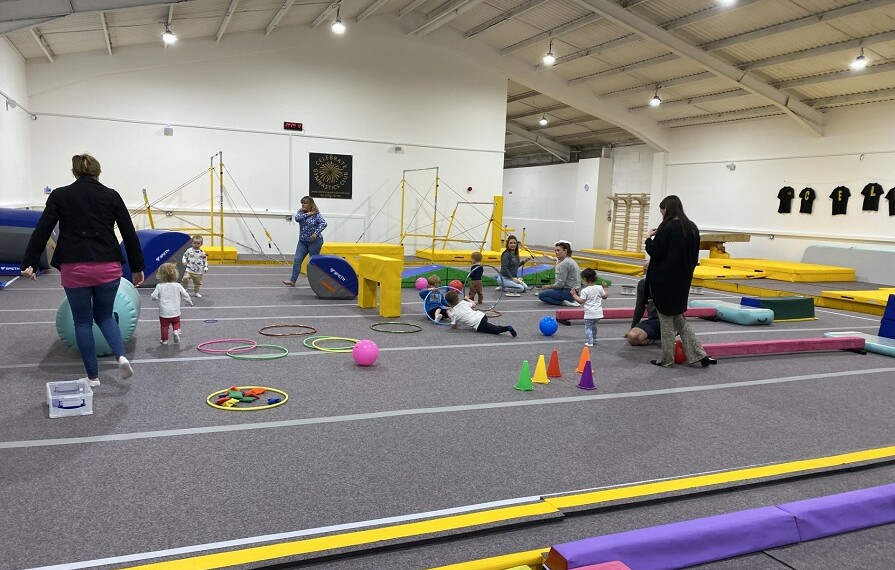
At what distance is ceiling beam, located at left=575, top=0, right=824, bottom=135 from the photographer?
1385 cm

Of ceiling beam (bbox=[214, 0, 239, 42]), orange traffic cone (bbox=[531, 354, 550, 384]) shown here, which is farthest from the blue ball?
ceiling beam (bbox=[214, 0, 239, 42])

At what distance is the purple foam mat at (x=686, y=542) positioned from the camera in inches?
102

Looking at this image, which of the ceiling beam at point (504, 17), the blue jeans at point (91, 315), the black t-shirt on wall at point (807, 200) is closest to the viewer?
the blue jeans at point (91, 315)

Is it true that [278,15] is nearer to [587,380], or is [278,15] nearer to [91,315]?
[91,315]

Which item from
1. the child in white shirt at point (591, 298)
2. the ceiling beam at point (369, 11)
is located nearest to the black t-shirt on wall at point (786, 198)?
Result: the ceiling beam at point (369, 11)

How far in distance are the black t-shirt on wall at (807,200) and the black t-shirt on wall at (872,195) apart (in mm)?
1481

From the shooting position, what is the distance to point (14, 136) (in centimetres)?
1262

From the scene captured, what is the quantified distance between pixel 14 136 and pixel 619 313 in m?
12.7

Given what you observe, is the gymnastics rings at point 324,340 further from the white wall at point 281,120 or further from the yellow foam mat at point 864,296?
the white wall at point 281,120

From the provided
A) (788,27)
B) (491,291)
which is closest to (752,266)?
(788,27)

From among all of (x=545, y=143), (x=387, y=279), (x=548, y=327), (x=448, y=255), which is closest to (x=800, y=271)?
(x=448, y=255)

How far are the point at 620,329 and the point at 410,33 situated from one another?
1260 cm

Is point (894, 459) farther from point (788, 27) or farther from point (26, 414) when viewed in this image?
point (788, 27)

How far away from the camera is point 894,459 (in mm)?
4074
